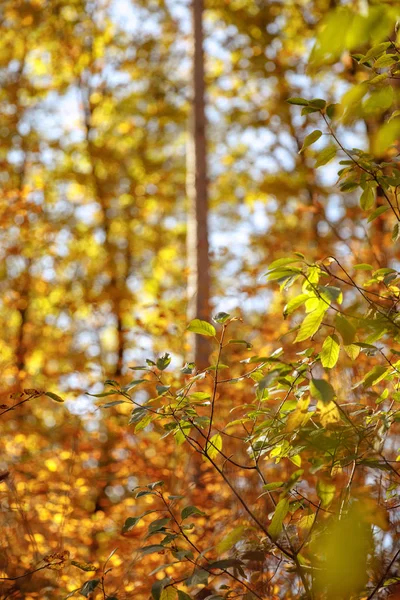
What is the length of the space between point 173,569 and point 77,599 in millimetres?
1052

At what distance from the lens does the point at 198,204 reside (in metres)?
5.75

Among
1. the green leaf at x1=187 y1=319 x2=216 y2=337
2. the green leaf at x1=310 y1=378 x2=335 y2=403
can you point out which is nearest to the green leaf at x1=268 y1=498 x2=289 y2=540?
the green leaf at x1=310 y1=378 x2=335 y2=403

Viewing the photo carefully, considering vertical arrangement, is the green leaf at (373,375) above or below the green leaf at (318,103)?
below

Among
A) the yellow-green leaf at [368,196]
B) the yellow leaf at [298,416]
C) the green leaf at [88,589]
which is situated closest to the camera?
the yellow leaf at [298,416]

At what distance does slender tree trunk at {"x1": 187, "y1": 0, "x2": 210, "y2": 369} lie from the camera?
5.21 metres

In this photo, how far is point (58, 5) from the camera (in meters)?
9.17

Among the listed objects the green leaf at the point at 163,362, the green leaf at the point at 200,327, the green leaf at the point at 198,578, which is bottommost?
the green leaf at the point at 198,578

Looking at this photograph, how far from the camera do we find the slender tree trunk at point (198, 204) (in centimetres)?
521

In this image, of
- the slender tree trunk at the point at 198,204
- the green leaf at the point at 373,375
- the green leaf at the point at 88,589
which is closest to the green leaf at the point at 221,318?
the green leaf at the point at 373,375

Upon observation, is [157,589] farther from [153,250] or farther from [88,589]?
[153,250]

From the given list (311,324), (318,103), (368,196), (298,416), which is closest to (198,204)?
(368,196)

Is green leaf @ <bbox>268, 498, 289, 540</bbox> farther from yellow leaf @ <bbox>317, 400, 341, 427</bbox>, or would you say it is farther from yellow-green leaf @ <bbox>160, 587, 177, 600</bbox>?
→ yellow-green leaf @ <bbox>160, 587, 177, 600</bbox>

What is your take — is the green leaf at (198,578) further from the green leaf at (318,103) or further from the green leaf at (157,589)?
the green leaf at (318,103)

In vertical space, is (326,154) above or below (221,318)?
above
